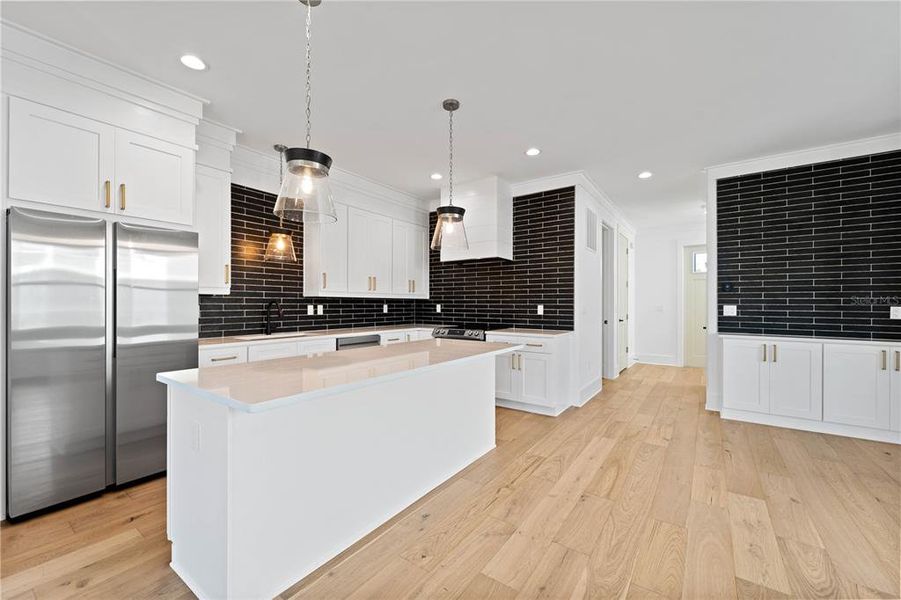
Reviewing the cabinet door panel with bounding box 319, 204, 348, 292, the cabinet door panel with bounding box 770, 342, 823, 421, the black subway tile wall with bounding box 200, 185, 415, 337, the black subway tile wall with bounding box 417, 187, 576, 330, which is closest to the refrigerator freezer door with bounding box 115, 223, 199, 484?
the black subway tile wall with bounding box 200, 185, 415, 337

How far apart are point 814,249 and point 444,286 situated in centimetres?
403

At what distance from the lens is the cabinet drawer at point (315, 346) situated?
144 inches

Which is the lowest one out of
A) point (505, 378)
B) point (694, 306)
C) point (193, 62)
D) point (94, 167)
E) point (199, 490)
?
point (505, 378)

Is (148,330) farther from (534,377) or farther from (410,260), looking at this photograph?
(534,377)

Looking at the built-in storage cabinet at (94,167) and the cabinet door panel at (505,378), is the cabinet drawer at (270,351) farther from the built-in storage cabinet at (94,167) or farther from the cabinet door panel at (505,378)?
the cabinet door panel at (505,378)

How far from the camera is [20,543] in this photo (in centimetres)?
193

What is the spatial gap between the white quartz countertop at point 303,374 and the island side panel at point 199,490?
0.27 feet

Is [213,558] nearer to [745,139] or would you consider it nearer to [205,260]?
[205,260]

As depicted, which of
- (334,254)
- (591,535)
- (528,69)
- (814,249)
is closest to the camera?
(591,535)

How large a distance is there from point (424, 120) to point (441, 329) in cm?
249

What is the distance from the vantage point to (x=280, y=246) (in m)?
3.95

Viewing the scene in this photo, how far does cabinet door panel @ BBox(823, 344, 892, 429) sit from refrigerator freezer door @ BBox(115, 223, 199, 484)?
5.31 metres

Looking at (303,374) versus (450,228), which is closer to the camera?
(303,374)

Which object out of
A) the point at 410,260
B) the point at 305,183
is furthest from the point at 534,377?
the point at 305,183
